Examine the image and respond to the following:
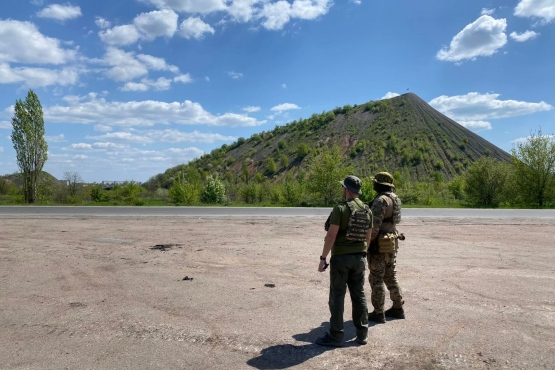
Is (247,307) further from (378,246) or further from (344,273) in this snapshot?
(378,246)

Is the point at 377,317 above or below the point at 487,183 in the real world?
below

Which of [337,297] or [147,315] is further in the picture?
[147,315]

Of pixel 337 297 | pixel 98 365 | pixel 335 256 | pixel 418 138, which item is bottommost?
pixel 98 365

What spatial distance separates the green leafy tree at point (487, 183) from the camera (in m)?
34.5

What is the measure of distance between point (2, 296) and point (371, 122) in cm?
9457

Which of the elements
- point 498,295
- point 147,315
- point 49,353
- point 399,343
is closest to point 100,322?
point 147,315

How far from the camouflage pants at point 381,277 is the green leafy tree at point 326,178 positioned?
1050 inches

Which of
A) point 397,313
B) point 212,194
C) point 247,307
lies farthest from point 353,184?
point 212,194

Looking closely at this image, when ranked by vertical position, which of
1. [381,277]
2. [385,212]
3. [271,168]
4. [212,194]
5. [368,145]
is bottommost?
[381,277]

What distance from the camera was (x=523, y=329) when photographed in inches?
204

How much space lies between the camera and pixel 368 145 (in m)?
84.1

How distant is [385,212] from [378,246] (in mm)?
466

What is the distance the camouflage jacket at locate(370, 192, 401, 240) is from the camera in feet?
17.4

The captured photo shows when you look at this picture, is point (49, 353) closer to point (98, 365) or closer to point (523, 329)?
point (98, 365)
